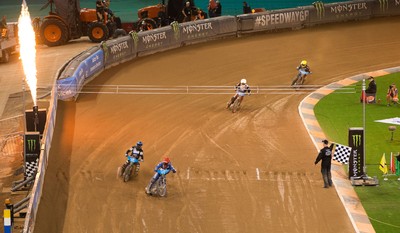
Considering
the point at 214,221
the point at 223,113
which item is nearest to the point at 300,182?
the point at 214,221

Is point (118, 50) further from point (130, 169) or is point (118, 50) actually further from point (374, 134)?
point (374, 134)

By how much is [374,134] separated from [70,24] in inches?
756

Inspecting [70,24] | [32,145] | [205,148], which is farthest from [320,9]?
[32,145]

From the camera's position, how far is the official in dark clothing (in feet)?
97.9

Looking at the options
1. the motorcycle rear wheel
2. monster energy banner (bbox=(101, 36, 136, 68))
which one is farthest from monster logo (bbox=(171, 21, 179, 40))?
the motorcycle rear wheel

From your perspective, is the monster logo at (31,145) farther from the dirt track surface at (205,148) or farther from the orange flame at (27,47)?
the orange flame at (27,47)

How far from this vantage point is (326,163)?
1177 inches

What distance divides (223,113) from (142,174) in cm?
702

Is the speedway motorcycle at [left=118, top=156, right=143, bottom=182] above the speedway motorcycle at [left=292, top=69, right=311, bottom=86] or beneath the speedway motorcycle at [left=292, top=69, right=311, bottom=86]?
beneath

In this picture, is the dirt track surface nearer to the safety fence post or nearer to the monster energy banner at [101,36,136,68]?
the monster energy banner at [101,36,136,68]

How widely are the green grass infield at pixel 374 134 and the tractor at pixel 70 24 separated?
43.5ft

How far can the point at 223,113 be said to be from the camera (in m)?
37.2

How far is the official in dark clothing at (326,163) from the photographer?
29828 mm

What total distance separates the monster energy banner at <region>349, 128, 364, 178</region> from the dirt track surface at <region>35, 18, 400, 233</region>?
3.96 feet
